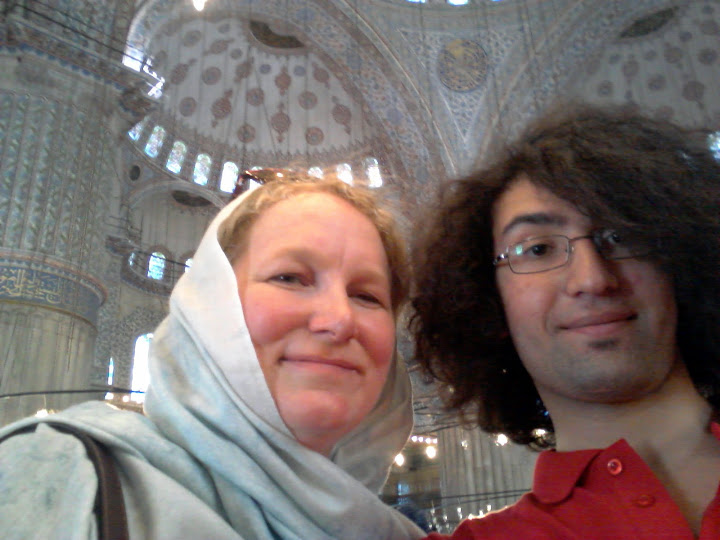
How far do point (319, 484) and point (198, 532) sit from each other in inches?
8.3

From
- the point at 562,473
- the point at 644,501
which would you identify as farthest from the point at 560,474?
the point at 644,501

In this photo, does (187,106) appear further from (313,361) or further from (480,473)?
(313,361)

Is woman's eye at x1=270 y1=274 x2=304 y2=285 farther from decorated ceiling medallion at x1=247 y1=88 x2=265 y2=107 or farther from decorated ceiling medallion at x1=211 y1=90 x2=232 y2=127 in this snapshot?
decorated ceiling medallion at x1=211 y1=90 x2=232 y2=127

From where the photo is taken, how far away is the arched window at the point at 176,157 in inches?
480

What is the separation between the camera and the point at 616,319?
0.93 meters

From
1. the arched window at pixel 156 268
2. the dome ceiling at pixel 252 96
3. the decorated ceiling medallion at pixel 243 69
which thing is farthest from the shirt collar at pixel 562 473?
the arched window at pixel 156 268

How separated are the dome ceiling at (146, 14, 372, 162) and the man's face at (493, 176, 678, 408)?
9.84 metres

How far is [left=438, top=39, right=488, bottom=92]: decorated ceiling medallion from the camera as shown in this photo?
30.2 ft

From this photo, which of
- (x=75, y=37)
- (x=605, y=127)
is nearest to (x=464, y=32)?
(x=75, y=37)

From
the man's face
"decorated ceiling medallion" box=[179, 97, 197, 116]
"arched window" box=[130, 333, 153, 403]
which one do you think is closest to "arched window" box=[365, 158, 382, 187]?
"decorated ceiling medallion" box=[179, 97, 197, 116]

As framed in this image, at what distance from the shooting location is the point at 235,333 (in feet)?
2.70

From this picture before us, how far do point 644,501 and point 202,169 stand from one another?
500 inches

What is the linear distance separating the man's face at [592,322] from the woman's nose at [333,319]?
355 mm

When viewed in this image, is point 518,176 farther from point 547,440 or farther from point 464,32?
point 464,32
